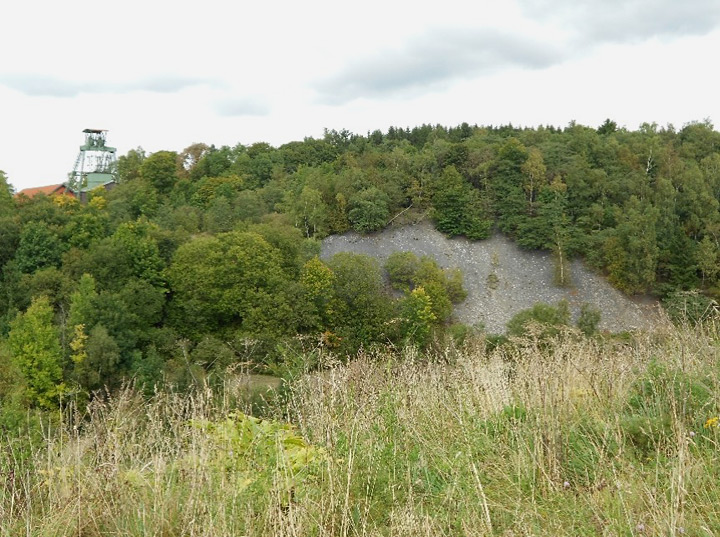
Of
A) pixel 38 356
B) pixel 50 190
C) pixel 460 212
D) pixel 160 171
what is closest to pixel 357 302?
pixel 460 212

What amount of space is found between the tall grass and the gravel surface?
37.2 meters

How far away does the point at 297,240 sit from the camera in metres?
40.4

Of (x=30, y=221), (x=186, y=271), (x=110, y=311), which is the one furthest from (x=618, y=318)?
(x=30, y=221)

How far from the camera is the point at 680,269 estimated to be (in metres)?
43.8

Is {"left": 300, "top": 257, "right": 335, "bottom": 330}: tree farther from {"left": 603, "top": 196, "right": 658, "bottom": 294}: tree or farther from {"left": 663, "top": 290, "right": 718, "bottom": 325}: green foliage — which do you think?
{"left": 663, "top": 290, "right": 718, "bottom": 325}: green foliage

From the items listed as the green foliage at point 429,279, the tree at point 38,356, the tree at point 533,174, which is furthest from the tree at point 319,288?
the tree at point 533,174

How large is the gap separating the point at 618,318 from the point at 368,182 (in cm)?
2395

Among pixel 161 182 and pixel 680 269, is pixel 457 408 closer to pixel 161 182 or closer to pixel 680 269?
pixel 680 269

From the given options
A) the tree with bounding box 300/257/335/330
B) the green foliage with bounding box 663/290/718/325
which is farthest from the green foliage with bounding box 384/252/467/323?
the green foliage with bounding box 663/290/718/325

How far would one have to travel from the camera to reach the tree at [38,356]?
25891mm

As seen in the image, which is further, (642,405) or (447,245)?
(447,245)

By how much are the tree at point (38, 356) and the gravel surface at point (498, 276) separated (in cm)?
2425

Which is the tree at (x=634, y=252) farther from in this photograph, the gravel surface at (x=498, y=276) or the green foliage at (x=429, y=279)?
the green foliage at (x=429, y=279)

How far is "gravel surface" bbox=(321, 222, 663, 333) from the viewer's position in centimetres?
4231
